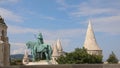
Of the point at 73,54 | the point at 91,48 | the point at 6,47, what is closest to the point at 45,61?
the point at 6,47

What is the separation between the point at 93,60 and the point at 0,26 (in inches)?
1441

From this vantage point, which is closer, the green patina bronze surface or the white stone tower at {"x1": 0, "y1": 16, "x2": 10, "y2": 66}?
the white stone tower at {"x1": 0, "y1": 16, "x2": 10, "y2": 66}

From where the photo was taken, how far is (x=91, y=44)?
290 ft

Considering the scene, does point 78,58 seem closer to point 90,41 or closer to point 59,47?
point 90,41

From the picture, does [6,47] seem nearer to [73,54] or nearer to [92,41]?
[73,54]

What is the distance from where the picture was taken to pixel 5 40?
26.9 m

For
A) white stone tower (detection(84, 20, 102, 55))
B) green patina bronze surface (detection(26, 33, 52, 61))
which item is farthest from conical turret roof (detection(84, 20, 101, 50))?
green patina bronze surface (detection(26, 33, 52, 61))

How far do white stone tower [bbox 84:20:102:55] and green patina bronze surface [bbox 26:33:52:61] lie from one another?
5315 centimetres

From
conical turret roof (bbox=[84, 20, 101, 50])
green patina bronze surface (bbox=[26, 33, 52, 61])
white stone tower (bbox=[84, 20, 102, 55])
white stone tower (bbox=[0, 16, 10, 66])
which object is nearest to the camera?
white stone tower (bbox=[0, 16, 10, 66])

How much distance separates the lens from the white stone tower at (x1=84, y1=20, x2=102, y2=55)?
8756 cm

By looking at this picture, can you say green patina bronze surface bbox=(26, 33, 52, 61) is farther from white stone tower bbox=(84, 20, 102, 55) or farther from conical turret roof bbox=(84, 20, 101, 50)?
conical turret roof bbox=(84, 20, 101, 50)

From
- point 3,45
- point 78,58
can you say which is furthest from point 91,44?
point 3,45

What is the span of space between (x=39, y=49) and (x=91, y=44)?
56035 millimetres

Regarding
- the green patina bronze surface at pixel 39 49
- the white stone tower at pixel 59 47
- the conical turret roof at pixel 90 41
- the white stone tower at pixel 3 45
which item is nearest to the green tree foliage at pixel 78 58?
the green patina bronze surface at pixel 39 49
